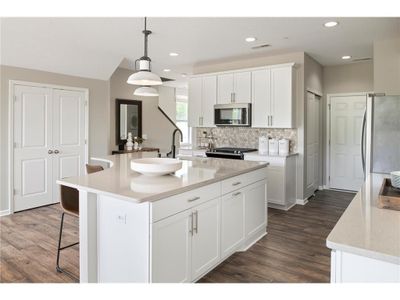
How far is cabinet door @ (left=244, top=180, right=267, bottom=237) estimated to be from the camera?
3107mm

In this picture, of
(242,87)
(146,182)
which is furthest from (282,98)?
(146,182)

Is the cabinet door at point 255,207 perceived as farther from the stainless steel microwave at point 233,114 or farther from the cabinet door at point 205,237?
the stainless steel microwave at point 233,114

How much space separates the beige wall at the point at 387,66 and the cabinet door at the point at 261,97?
1.56 metres

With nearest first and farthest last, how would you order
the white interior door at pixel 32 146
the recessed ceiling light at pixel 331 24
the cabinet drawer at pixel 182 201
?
1. the cabinet drawer at pixel 182 201
2. the recessed ceiling light at pixel 331 24
3. the white interior door at pixel 32 146

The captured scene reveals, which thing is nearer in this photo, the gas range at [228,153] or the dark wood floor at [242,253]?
the dark wood floor at [242,253]

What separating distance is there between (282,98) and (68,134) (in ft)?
11.9

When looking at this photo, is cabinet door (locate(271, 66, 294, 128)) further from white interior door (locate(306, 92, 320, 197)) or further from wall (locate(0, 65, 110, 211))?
wall (locate(0, 65, 110, 211))

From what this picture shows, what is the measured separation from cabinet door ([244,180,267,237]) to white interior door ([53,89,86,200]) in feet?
11.4

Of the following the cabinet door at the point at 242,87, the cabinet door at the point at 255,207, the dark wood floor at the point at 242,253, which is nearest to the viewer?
the dark wood floor at the point at 242,253

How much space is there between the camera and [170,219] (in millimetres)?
2068

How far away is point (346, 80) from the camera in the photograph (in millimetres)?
6004

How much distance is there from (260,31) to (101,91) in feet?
10.3

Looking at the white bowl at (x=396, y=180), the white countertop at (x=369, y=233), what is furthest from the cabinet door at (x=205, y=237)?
the white bowl at (x=396, y=180)

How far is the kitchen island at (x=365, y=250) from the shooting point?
3.66ft
